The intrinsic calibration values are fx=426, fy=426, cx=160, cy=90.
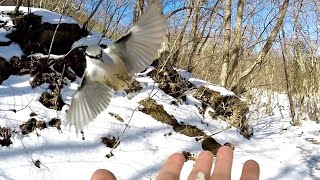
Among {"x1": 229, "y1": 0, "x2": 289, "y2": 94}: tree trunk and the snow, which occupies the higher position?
{"x1": 229, "y1": 0, "x2": 289, "y2": 94}: tree trunk

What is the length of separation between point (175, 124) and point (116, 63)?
8.80 ft

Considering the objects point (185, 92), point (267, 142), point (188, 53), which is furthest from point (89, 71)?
point (188, 53)

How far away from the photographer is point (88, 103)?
1343 millimetres

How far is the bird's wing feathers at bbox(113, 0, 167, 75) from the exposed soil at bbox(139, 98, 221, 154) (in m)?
2.40

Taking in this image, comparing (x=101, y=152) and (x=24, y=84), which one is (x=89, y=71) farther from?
(x=24, y=84)

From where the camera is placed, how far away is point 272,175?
11.5ft

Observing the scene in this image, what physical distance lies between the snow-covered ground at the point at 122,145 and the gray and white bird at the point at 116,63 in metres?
1.41

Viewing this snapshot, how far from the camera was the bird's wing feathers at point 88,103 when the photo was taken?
1304mm

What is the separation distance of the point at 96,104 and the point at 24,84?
2.06 metres

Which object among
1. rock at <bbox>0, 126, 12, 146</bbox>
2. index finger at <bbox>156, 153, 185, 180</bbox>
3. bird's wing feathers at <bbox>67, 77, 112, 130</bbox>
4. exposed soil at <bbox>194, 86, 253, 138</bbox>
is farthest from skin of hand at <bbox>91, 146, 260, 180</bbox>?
exposed soil at <bbox>194, 86, 253, 138</bbox>

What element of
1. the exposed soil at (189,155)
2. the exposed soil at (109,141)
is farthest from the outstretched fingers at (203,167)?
the exposed soil at (189,155)

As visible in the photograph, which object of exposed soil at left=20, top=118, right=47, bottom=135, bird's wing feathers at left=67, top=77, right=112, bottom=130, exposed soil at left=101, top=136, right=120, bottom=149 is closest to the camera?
bird's wing feathers at left=67, top=77, right=112, bottom=130

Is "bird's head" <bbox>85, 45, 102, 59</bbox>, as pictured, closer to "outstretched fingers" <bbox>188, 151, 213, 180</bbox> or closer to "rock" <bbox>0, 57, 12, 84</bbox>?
"outstretched fingers" <bbox>188, 151, 213, 180</bbox>

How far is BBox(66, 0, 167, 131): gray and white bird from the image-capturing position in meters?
1.11
